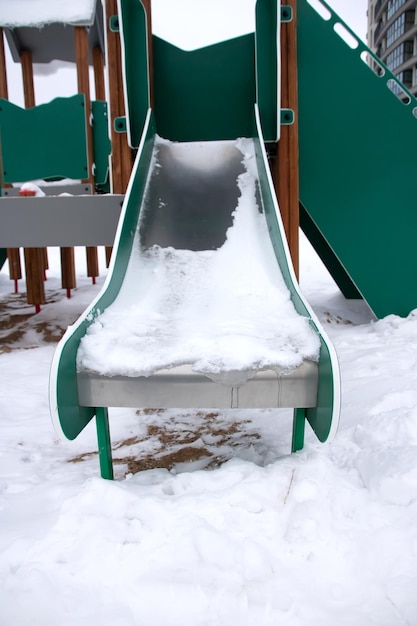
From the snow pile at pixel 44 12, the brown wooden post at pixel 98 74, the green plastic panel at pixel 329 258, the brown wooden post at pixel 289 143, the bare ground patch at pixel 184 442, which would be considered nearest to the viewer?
the bare ground patch at pixel 184 442

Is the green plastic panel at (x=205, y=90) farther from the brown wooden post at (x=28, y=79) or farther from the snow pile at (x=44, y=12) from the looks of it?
the brown wooden post at (x=28, y=79)

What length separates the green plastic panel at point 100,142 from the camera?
6.61 meters

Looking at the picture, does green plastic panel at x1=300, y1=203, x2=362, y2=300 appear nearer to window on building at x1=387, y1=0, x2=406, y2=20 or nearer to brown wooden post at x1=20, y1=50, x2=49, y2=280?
brown wooden post at x1=20, y1=50, x2=49, y2=280

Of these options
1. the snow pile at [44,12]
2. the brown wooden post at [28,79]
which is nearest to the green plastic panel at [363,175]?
the snow pile at [44,12]

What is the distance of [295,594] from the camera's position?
50.5 inches

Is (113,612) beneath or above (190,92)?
beneath

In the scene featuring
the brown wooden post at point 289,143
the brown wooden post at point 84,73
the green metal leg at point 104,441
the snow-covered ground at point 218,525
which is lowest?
the snow-covered ground at point 218,525

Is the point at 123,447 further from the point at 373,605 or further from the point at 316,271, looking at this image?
the point at 316,271

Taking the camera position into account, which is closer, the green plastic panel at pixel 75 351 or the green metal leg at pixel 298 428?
the green plastic panel at pixel 75 351

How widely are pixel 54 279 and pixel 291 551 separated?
279 inches

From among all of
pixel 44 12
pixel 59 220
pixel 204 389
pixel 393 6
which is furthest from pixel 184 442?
pixel 393 6

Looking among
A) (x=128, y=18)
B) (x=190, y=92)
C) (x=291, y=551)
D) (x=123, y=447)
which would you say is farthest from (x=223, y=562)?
(x=190, y=92)

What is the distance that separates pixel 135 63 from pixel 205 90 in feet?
3.35

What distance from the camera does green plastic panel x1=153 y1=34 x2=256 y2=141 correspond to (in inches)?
167
